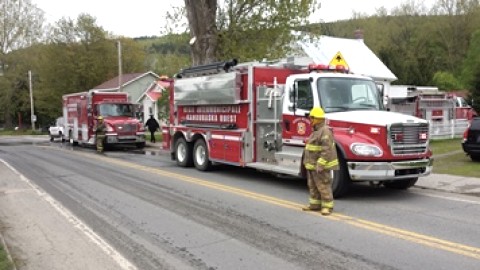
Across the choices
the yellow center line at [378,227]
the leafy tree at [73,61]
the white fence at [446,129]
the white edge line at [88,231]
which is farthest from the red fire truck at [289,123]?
the leafy tree at [73,61]

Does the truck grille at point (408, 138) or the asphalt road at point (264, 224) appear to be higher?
the truck grille at point (408, 138)

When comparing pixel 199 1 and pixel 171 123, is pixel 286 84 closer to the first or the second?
pixel 171 123

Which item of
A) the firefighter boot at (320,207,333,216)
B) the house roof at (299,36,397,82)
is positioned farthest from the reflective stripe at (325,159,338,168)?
the house roof at (299,36,397,82)

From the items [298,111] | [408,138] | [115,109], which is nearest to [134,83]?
[115,109]

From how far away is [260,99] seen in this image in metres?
12.4

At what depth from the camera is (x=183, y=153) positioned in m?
16.2

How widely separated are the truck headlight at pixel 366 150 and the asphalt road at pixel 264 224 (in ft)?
2.96

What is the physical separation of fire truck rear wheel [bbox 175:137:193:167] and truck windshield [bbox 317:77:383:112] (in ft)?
20.1

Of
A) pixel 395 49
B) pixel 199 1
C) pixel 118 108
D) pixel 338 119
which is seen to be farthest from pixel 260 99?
pixel 395 49

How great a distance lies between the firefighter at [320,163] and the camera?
8609 mm

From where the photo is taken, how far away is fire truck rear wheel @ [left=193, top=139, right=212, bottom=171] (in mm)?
14794

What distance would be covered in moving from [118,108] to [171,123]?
398 inches

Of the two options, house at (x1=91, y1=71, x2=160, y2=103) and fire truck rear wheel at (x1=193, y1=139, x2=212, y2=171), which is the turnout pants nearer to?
fire truck rear wheel at (x1=193, y1=139, x2=212, y2=171)

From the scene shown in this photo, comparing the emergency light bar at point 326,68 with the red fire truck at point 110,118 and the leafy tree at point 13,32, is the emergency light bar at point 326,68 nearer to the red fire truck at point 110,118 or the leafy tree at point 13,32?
the red fire truck at point 110,118
